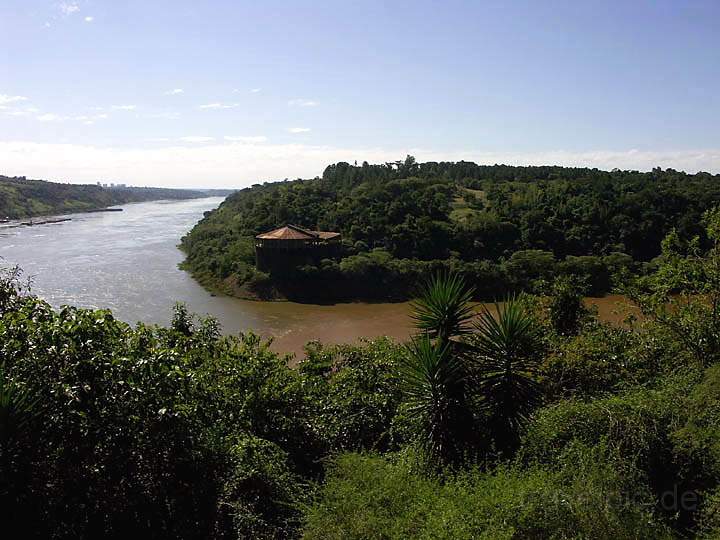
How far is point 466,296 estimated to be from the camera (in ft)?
23.4

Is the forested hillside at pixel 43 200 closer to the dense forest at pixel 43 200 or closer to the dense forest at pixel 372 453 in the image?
the dense forest at pixel 43 200

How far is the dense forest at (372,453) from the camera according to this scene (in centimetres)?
550

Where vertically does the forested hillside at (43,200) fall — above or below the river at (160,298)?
above

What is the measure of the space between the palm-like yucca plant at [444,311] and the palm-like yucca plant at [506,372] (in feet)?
0.87

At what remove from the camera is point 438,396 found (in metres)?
6.85

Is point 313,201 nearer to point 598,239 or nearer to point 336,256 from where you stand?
point 336,256

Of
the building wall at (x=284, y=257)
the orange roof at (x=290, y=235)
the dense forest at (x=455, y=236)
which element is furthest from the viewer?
the orange roof at (x=290, y=235)

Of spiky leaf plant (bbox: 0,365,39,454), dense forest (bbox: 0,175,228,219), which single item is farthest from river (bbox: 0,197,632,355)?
dense forest (bbox: 0,175,228,219)

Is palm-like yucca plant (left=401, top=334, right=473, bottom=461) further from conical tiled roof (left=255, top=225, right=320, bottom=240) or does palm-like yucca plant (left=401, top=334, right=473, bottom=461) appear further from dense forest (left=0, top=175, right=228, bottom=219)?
dense forest (left=0, top=175, right=228, bottom=219)

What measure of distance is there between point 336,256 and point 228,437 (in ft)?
113

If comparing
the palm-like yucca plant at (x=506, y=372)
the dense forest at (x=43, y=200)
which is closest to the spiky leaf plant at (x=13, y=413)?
the palm-like yucca plant at (x=506, y=372)

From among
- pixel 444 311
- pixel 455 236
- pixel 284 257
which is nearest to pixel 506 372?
pixel 444 311

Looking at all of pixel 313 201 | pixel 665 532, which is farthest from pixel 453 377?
pixel 313 201

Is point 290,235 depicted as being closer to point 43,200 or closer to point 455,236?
point 455,236
